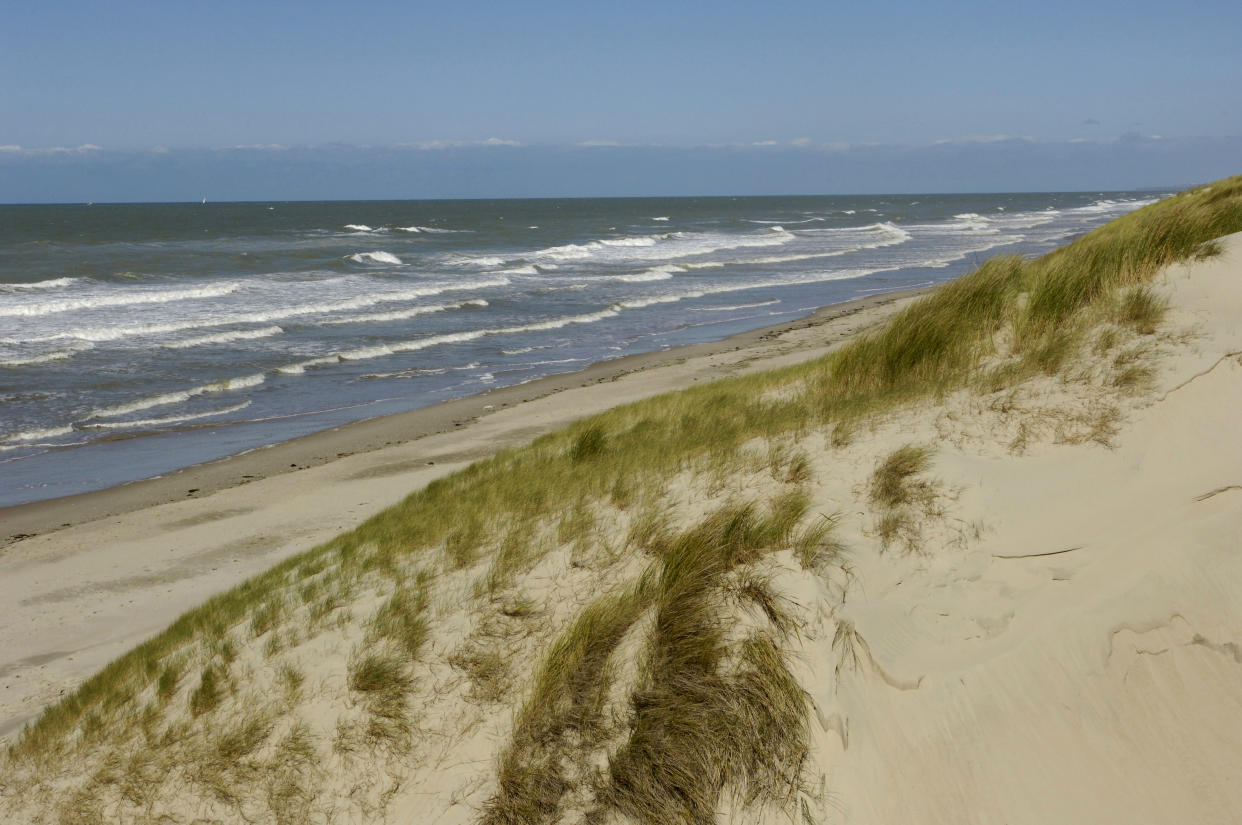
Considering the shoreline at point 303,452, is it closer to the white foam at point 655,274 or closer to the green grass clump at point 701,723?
the green grass clump at point 701,723

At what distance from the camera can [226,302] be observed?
1211 inches

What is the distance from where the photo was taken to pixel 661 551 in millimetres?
5172

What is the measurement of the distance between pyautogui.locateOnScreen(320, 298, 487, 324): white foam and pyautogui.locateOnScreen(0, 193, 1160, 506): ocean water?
120mm

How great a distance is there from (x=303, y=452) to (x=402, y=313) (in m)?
15.1

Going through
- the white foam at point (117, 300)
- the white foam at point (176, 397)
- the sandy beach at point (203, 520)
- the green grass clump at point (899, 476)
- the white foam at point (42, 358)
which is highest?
the green grass clump at point (899, 476)

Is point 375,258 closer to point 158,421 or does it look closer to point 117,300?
point 117,300

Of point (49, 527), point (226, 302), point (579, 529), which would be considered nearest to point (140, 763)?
point (579, 529)

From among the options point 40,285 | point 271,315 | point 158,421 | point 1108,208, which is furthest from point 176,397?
point 1108,208

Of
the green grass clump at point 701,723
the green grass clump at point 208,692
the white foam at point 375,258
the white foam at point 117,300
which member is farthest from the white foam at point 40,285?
the green grass clump at point 701,723

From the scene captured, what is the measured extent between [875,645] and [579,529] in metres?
2.12

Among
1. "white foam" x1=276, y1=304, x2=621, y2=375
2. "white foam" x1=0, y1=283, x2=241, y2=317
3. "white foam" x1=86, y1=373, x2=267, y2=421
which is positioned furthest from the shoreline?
"white foam" x1=0, y1=283, x2=241, y2=317

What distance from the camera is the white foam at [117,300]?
95.0ft

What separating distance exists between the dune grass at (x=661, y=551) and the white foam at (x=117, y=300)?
83.0ft

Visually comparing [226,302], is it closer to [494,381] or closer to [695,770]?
[494,381]
